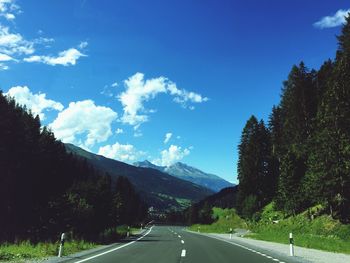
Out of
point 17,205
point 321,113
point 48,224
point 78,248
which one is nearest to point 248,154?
point 321,113

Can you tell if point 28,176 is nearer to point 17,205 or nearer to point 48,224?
point 17,205

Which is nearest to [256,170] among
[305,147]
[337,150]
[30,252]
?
[305,147]

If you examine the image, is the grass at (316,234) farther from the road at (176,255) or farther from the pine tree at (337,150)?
the road at (176,255)

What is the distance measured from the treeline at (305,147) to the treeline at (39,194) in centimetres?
1838

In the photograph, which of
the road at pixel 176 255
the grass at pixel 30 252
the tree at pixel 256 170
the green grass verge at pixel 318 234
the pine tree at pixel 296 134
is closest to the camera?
the grass at pixel 30 252

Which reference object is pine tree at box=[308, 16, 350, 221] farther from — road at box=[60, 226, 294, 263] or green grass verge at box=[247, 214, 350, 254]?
road at box=[60, 226, 294, 263]

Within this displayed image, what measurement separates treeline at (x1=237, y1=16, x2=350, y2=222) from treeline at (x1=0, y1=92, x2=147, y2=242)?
18.4 meters

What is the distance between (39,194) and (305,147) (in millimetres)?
35042

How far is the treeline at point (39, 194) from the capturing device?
3162cm

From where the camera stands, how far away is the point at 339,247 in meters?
24.6

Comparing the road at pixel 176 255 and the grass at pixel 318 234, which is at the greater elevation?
the grass at pixel 318 234

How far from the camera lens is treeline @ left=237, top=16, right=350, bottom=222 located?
34.6 metres

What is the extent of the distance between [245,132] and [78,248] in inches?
2907

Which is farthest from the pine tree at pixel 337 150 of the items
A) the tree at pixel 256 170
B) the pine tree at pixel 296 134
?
the tree at pixel 256 170
